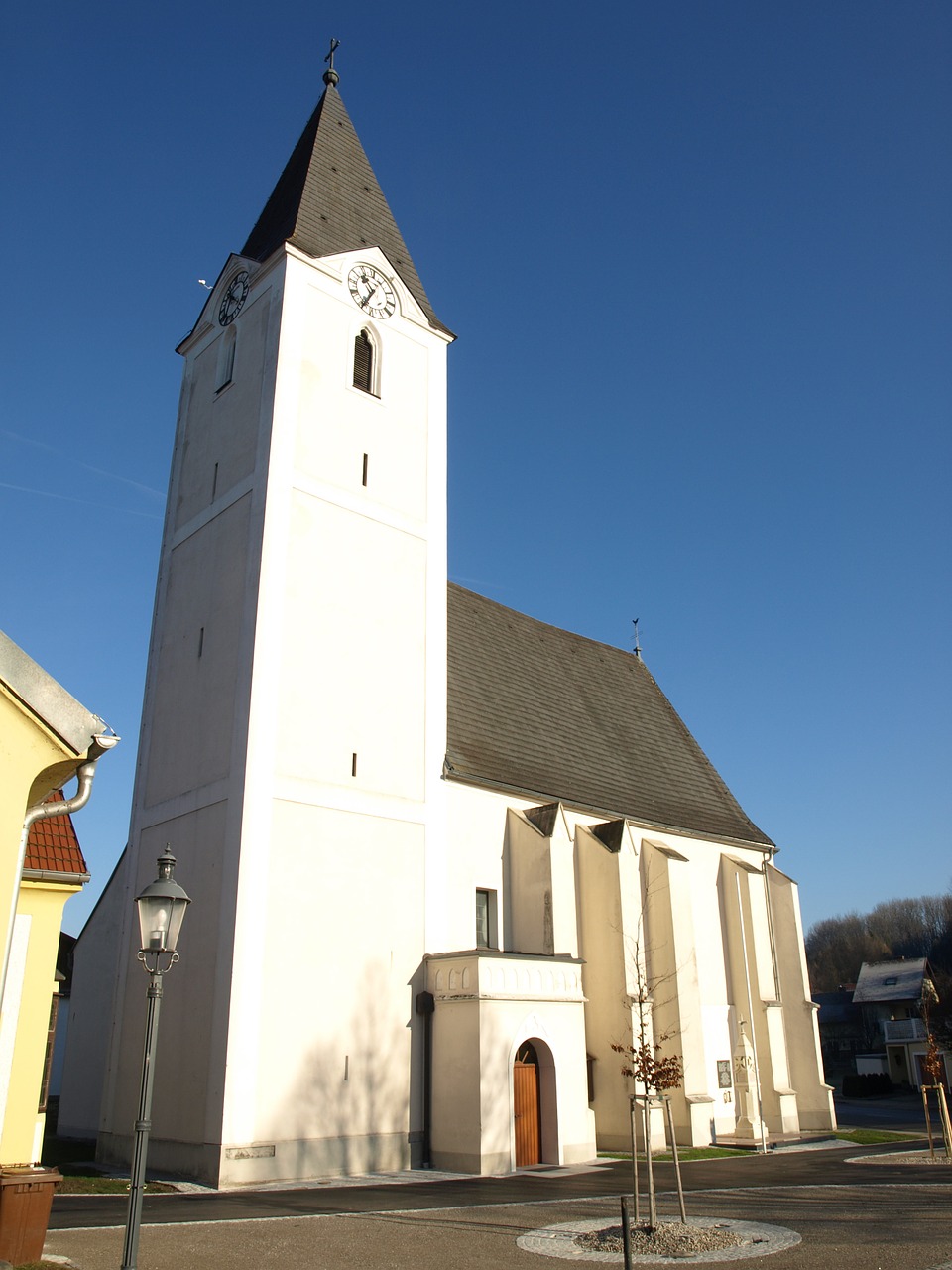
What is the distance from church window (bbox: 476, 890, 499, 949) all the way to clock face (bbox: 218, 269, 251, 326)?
14.0m

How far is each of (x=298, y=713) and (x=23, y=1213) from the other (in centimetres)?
1043

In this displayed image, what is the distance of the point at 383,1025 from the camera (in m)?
18.2

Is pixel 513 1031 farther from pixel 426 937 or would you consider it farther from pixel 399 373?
pixel 399 373

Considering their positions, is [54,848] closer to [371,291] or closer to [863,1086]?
[371,291]

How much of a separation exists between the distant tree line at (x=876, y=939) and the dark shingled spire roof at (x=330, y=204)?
9328 cm

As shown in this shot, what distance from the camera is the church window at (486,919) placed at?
21047 millimetres

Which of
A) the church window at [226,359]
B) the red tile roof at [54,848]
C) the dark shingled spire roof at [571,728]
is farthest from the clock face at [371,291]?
the red tile roof at [54,848]

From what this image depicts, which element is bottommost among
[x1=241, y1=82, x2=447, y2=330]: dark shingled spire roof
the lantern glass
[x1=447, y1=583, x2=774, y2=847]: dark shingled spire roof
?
the lantern glass

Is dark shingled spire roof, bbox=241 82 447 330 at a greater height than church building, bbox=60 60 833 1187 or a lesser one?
greater

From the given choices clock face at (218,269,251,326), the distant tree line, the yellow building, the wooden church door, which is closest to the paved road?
the wooden church door

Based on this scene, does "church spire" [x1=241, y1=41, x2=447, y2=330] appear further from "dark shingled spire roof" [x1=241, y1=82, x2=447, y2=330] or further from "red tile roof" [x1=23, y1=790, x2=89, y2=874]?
"red tile roof" [x1=23, y1=790, x2=89, y2=874]

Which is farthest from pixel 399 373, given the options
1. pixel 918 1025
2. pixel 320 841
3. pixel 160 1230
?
pixel 918 1025

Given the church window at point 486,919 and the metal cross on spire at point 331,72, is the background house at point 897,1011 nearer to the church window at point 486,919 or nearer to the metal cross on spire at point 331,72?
the church window at point 486,919

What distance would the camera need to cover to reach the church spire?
23.1m
